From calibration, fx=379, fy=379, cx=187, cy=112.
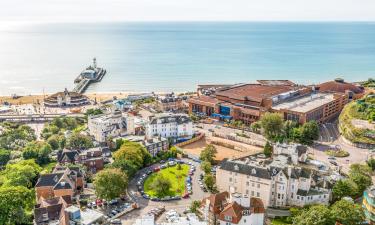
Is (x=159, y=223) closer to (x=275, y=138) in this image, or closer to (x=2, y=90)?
(x=275, y=138)

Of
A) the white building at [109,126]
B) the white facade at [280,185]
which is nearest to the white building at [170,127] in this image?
the white building at [109,126]

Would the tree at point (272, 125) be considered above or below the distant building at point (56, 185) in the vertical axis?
above

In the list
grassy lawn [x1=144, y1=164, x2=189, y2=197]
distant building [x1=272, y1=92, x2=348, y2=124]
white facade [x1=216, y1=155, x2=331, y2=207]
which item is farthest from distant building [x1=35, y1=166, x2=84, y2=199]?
distant building [x1=272, y1=92, x2=348, y2=124]

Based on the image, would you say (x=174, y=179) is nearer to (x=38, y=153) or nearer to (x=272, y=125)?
(x=38, y=153)

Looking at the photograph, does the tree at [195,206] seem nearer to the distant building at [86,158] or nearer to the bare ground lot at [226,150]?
the distant building at [86,158]

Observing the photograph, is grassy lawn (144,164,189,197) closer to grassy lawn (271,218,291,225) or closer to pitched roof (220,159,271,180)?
pitched roof (220,159,271,180)

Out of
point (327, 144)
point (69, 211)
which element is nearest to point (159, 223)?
point (69, 211)

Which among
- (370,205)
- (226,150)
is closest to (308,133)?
(226,150)
